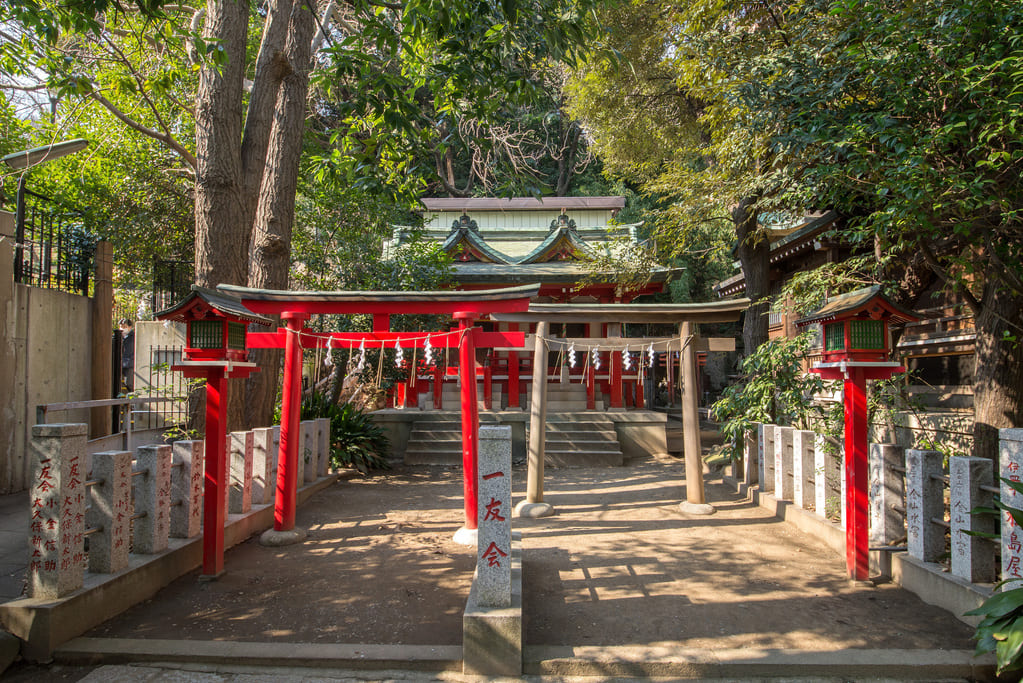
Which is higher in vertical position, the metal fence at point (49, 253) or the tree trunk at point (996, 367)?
the metal fence at point (49, 253)

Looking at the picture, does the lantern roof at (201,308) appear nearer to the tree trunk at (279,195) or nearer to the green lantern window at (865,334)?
the tree trunk at (279,195)

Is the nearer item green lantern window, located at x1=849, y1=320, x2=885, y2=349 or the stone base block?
the stone base block

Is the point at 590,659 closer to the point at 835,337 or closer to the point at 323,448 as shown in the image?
the point at 835,337

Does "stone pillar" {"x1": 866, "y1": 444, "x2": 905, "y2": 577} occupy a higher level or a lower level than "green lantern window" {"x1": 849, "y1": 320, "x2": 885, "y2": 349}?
lower

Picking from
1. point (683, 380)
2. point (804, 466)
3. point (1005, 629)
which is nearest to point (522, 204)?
point (683, 380)

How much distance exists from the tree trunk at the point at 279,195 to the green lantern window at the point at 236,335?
8.63 feet

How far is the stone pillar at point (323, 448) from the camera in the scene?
32.1 feet

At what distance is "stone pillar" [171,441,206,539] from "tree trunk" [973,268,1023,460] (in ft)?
26.3

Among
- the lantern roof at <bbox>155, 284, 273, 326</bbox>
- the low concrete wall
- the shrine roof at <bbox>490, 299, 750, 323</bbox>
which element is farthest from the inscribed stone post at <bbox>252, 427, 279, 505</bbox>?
the shrine roof at <bbox>490, 299, 750, 323</bbox>

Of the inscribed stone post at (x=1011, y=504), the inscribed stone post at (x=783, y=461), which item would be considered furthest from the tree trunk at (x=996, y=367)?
the inscribed stone post at (x=1011, y=504)

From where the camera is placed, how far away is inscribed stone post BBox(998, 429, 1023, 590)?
4105 mm

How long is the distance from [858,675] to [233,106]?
8784mm

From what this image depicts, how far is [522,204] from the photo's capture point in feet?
82.5

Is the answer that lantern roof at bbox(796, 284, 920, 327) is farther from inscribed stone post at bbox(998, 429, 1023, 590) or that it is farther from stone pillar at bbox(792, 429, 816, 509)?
stone pillar at bbox(792, 429, 816, 509)
